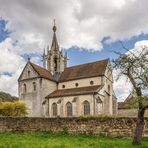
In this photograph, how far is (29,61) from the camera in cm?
6506

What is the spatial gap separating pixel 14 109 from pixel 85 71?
16.7m

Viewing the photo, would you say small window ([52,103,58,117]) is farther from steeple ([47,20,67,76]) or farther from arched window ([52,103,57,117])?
steeple ([47,20,67,76])

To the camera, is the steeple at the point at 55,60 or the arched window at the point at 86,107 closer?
the arched window at the point at 86,107

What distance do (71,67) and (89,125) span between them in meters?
44.0

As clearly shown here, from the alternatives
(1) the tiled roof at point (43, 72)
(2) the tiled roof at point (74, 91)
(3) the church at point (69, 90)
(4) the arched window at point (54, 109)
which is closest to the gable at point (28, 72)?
(3) the church at point (69, 90)

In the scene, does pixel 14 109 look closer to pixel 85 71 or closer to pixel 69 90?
pixel 69 90

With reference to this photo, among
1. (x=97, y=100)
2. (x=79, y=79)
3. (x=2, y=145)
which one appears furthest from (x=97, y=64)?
(x=2, y=145)

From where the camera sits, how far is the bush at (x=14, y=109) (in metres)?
60.7

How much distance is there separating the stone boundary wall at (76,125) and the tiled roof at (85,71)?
3375 centimetres

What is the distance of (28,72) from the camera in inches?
2539

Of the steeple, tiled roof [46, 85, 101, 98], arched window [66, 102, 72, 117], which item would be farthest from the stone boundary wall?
the steeple

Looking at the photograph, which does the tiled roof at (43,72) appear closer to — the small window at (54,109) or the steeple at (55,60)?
the steeple at (55,60)

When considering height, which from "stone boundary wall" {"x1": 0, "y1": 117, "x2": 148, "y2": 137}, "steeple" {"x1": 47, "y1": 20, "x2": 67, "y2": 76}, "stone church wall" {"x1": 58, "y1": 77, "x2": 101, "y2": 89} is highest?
"steeple" {"x1": 47, "y1": 20, "x2": 67, "y2": 76}

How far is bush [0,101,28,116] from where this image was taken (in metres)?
60.7
